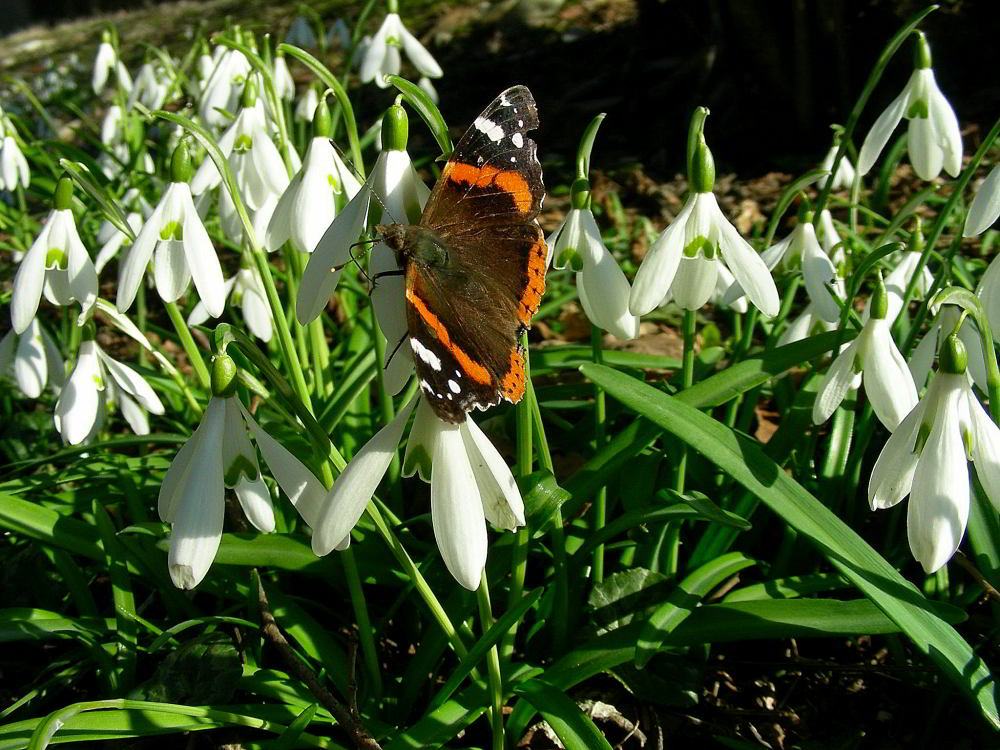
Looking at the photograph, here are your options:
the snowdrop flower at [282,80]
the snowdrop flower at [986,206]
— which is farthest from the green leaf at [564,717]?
the snowdrop flower at [282,80]

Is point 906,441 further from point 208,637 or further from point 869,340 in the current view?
point 208,637

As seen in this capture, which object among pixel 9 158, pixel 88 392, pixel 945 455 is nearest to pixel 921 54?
pixel 945 455

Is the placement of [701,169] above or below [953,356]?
above

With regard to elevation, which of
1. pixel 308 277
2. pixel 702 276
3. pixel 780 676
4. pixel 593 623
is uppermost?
pixel 308 277

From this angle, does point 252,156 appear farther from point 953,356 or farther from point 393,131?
point 953,356

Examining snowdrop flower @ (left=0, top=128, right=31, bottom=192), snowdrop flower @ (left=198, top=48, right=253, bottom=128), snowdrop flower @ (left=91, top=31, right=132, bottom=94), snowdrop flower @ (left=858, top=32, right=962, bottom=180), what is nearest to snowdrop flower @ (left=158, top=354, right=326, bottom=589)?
snowdrop flower @ (left=858, top=32, right=962, bottom=180)

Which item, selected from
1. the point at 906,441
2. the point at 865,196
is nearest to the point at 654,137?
the point at 865,196

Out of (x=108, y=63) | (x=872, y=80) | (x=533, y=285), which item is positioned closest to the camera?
(x=533, y=285)
